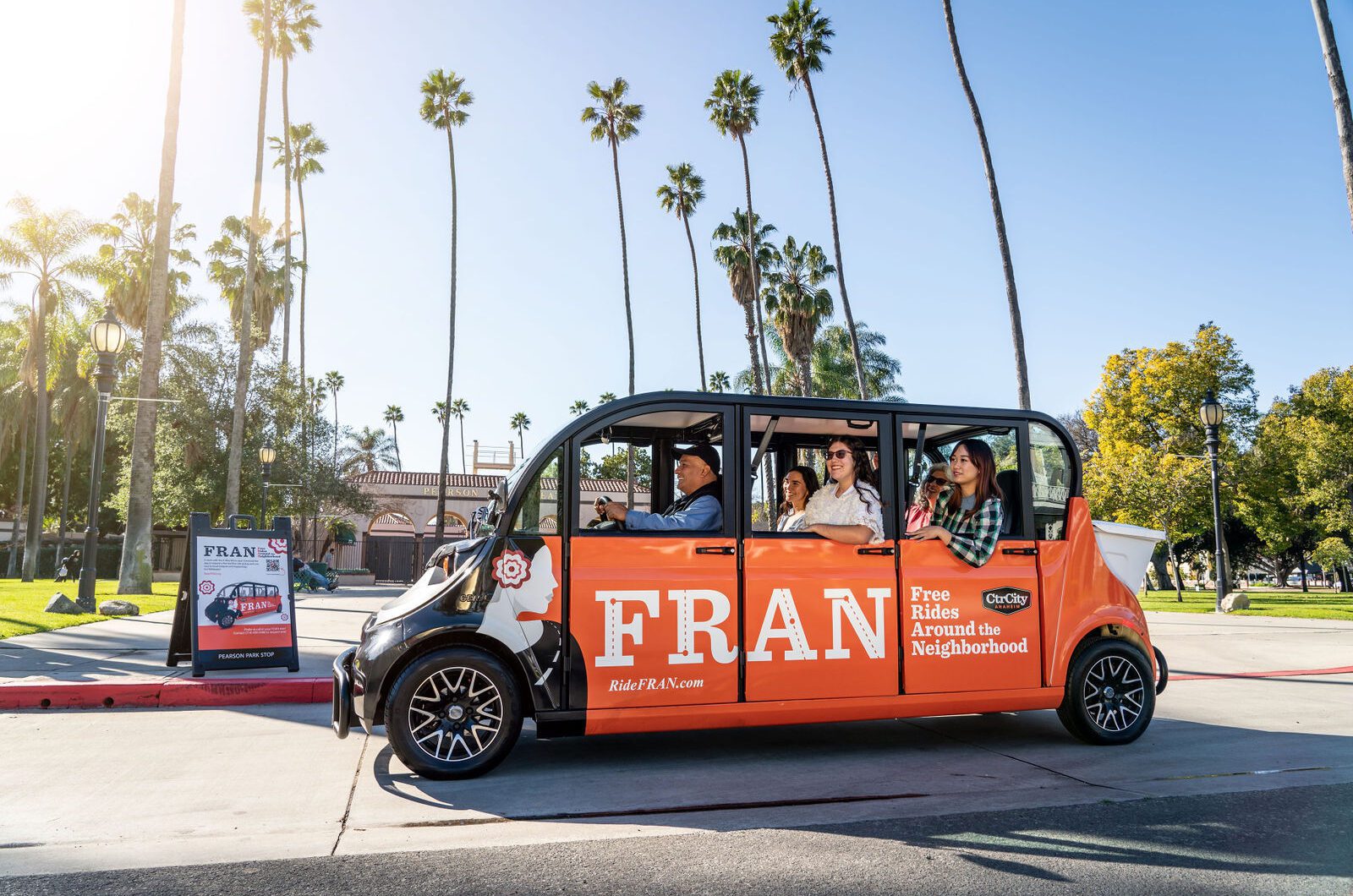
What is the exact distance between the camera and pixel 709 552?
5.24 metres

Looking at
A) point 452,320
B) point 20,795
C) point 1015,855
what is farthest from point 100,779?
point 452,320

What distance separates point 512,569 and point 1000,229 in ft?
48.1

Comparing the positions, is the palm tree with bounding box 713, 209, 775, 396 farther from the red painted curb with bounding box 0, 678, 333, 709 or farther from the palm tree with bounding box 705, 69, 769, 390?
the red painted curb with bounding box 0, 678, 333, 709

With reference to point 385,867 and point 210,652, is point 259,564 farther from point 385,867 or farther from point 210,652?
point 385,867

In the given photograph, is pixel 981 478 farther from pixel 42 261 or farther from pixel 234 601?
pixel 42 261

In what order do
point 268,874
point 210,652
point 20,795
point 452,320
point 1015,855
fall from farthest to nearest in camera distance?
point 452,320, point 210,652, point 20,795, point 1015,855, point 268,874

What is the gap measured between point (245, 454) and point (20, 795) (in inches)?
1165

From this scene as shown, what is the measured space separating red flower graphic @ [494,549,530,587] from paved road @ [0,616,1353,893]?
1113 mm

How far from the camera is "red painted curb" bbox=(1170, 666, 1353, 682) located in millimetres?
9242

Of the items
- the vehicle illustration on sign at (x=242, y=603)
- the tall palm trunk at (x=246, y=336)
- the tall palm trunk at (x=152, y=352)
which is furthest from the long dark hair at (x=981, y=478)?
the tall palm trunk at (x=246, y=336)

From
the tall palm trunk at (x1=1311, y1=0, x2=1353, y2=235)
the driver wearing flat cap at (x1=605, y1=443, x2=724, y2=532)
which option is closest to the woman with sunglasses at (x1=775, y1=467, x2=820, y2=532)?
the driver wearing flat cap at (x1=605, y1=443, x2=724, y2=532)

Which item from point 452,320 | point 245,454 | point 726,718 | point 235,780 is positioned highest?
point 452,320

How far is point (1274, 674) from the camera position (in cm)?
946

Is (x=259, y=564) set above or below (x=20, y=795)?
A: above
